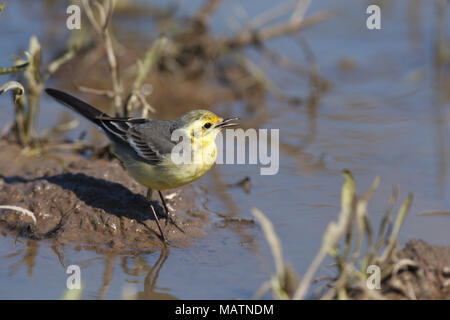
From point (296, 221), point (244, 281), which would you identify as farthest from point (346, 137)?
point (244, 281)

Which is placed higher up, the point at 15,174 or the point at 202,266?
the point at 15,174

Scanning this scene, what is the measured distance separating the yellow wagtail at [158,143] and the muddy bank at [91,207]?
0.73 feet

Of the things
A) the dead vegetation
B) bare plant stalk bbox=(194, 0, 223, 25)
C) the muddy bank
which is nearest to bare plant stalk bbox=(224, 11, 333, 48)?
bare plant stalk bbox=(194, 0, 223, 25)

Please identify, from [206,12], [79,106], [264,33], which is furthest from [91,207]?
[264,33]

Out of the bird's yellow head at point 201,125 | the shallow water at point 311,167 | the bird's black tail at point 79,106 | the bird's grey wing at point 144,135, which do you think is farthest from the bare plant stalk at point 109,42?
the shallow water at point 311,167

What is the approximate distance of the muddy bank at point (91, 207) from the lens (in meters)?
6.27

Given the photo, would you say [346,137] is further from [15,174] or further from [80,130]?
[15,174]

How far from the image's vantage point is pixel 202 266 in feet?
19.0

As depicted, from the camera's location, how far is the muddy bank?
Result: 6.27 meters

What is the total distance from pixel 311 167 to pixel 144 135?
250cm

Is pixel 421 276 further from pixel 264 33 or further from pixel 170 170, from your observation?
pixel 264 33
